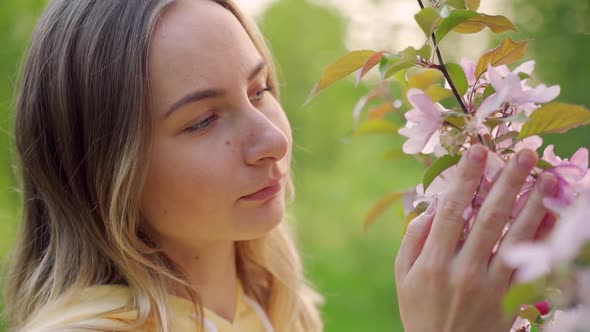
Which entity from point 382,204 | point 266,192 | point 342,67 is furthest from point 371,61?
point 382,204

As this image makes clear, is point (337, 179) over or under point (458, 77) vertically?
under

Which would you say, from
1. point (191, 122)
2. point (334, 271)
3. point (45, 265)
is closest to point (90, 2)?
point (191, 122)

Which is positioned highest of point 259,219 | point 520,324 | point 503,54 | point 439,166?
point 503,54

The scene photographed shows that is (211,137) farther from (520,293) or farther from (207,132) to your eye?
(520,293)

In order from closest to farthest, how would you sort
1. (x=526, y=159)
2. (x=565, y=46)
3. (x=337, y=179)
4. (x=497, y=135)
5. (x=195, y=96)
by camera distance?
1. (x=526, y=159)
2. (x=497, y=135)
3. (x=195, y=96)
4. (x=565, y=46)
5. (x=337, y=179)

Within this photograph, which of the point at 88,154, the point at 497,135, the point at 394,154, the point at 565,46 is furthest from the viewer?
the point at 565,46

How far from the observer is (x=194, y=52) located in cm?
103

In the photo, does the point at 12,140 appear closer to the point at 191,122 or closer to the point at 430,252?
the point at 191,122

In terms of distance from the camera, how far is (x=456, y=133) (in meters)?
0.73

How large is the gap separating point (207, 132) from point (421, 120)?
1.36 feet

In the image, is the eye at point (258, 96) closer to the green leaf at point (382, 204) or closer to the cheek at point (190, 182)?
the cheek at point (190, 182)

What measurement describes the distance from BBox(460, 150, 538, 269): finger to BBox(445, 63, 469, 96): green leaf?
139mm

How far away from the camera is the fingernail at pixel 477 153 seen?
27.0 inches

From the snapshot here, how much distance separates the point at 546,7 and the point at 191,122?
2.42m
